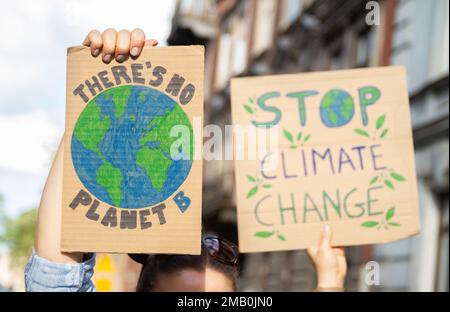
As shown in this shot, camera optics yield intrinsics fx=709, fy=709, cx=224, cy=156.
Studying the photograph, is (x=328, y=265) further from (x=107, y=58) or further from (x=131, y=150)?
(x=107, y=58)

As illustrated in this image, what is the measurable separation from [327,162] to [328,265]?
0.40 meters

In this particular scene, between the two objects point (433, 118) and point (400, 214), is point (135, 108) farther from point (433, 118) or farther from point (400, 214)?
point (433, 118)

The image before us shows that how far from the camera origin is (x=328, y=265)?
224 centimetres

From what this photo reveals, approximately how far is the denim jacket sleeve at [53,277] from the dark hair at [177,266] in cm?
23

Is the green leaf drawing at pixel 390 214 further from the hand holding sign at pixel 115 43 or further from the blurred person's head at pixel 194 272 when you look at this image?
the hand holding sign at pixel 115 43

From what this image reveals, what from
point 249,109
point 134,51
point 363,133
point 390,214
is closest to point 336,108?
point 363,133

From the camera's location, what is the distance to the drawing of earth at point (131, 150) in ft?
6.69

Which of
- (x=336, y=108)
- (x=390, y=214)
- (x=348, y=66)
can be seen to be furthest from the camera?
(x=348, y=66)

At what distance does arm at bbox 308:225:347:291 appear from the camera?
7.25 ft

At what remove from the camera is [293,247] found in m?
2.38

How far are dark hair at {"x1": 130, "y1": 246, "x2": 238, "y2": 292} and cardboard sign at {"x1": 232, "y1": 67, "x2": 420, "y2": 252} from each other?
0.25 m

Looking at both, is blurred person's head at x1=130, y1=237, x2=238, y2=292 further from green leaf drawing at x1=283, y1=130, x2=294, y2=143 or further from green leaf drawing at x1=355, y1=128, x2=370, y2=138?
green leaf drawing at x1=355, y1=128, x2=370, y2=138

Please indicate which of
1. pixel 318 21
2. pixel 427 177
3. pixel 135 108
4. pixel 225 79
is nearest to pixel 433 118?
pixel 427 177

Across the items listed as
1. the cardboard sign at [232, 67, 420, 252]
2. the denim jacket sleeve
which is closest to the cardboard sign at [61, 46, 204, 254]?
the denim jacket sleeve
